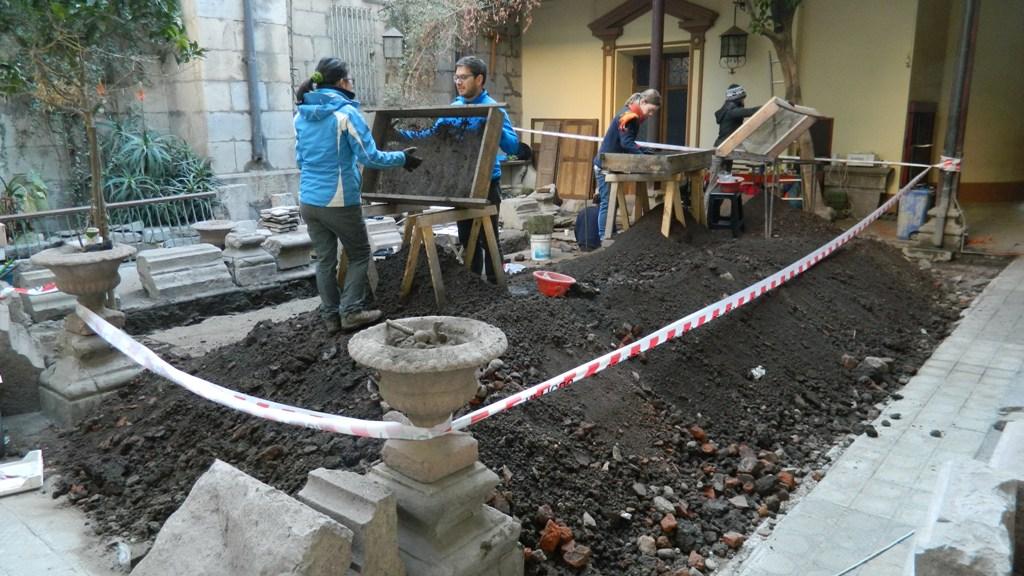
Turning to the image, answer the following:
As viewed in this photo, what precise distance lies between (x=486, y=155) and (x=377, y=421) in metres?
2.41

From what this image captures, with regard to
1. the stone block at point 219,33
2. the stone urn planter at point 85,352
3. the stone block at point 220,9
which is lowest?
the stone urn planter at point 85,352

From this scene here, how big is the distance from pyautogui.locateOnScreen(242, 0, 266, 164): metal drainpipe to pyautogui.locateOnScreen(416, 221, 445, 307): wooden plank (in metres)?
6.61

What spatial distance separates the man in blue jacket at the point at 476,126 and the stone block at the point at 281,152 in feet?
18.9

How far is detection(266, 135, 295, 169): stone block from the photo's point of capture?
1098 cm

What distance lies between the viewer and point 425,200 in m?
5.31

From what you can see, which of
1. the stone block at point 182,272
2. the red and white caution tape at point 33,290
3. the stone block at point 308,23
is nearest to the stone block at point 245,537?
the red and white caution tape at point 33,290

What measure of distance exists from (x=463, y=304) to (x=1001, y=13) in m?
10.6

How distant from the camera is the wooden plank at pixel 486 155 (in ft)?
16.8

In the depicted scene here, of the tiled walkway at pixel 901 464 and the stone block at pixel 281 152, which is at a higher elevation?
the stone block at pixel 281 152

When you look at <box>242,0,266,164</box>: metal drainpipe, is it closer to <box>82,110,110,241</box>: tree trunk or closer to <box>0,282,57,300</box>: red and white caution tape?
<box>0,282,57,300</box>: red and white caution tape

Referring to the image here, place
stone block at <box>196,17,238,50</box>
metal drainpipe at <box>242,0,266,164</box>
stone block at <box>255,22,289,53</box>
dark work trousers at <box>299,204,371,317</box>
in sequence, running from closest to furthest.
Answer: dark work trousers at <box>299,204,371,317</box> → stone block at <box>196,17,238,50</box> → metal drainpipe at <box>242,0,266,164</box> → stone block at <box>255,22,289,53</box>

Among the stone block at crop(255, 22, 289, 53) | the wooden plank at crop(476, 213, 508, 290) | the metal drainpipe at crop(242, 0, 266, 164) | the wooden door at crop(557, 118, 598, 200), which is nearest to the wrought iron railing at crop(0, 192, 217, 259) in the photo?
the metal drainpipe at crop(242, 0, 266, 164)

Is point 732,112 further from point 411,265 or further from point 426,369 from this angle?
point 426,369

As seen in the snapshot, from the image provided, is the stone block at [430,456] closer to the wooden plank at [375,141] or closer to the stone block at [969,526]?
the stone block at [969,526]
